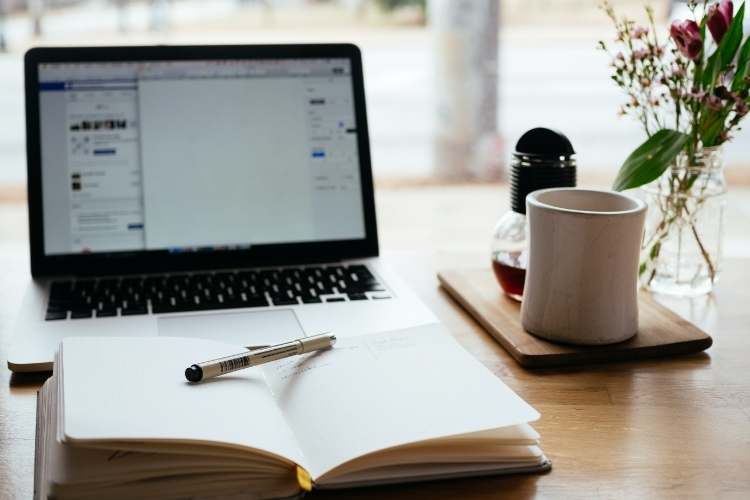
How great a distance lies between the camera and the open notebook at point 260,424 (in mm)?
611

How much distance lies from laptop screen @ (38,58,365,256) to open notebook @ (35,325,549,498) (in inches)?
14.8

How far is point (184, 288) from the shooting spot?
3.49 ft

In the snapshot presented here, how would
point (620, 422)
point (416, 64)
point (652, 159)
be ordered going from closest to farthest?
point (620, 422)
point (652, 159)
point (416, 64)

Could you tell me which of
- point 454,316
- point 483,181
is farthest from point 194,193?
point 483,181

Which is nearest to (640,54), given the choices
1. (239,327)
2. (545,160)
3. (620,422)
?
(545,160)

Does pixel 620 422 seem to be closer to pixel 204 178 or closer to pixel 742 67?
pixel 742 67

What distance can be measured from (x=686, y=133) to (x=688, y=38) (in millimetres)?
116

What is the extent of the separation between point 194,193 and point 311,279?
0.65 feet

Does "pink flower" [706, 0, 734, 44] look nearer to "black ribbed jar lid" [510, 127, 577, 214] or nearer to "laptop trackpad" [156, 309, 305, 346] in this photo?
"black ribbed jar lid" [510, 127, 577, 214]

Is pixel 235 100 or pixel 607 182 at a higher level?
pixel 235 100

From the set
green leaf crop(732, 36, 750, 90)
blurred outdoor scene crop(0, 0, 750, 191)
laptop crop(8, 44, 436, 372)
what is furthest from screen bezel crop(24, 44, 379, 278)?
blurred outdoor scene crop(0, 0, 750, 191)

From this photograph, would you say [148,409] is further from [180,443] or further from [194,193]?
[194,193]

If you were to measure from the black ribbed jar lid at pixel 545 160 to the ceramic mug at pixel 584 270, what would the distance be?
7 centimetres

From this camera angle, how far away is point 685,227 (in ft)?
3.52
